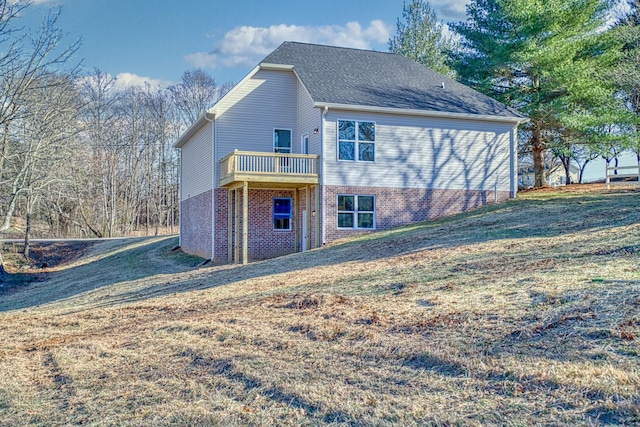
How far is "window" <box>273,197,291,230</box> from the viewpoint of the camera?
70.8 ft

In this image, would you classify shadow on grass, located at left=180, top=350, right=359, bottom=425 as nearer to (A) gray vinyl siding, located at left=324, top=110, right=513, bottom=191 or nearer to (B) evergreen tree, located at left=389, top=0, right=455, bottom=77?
(A) gray vinyl siding, located at left=324, top=110, right=513, bottom=191

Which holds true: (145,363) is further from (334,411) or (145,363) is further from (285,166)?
(285,166)

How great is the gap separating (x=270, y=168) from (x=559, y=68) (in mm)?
13691

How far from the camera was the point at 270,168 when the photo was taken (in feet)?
65.1

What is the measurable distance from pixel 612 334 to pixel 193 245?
68.4 feet

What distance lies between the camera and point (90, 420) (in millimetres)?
5387

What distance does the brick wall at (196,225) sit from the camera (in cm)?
2244

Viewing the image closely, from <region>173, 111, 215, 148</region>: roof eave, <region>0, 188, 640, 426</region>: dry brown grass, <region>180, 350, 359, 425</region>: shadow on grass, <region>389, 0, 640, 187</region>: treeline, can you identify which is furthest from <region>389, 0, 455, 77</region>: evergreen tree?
<region>180, 350, 359, 425</region>: shadow on grass

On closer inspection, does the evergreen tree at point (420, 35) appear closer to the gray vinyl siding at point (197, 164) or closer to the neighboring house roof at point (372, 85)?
the neighboring house roof at point (372, 85)

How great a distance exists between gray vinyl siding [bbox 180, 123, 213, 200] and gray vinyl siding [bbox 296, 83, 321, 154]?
11.3ft

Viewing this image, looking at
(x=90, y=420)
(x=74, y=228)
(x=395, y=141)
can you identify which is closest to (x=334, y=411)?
(x=90, y=420)

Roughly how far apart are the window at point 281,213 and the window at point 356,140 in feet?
9.31

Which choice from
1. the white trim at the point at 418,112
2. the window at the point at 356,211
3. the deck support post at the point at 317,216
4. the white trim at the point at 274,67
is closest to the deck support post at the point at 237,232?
the deck support post at the point at 317,216

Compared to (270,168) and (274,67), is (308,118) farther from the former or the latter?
(270,168)
